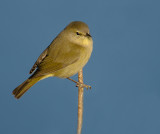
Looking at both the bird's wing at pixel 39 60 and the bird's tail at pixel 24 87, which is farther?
the bird's wing at pixel 39 60

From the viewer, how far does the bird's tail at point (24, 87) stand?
3.05 m

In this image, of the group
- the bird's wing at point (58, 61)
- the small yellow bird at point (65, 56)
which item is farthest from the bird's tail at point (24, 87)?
the bird's wing at point (58, 61)

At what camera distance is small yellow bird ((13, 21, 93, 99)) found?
311cm

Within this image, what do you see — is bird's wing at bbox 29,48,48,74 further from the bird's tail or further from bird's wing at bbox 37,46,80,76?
the bird's tail

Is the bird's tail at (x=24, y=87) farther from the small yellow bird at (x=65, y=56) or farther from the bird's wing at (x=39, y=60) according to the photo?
the bird's wing at (x=39, y=60)

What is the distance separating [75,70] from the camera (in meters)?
3.23

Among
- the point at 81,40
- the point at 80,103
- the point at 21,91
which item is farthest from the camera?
the point at 81,40

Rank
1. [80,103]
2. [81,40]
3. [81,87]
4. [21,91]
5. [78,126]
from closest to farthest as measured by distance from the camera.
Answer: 1. [78,126]
2. [80,103]
3. [81,87]
4. [21,91]
5. [81,40]

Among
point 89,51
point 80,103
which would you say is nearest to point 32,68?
point 89,51

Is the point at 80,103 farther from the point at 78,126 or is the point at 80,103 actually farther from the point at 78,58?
the point at 78,58

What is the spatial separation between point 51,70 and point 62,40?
1.38ft

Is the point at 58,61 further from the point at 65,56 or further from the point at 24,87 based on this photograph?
the point at 24,87

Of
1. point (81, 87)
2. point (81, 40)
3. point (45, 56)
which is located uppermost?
point (81, 40)

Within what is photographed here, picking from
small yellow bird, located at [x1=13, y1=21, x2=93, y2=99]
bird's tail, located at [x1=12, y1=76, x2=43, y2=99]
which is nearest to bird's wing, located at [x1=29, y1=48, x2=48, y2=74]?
small yellow bird, located at [x1=13, y1=21, x2=93, y2=99]
